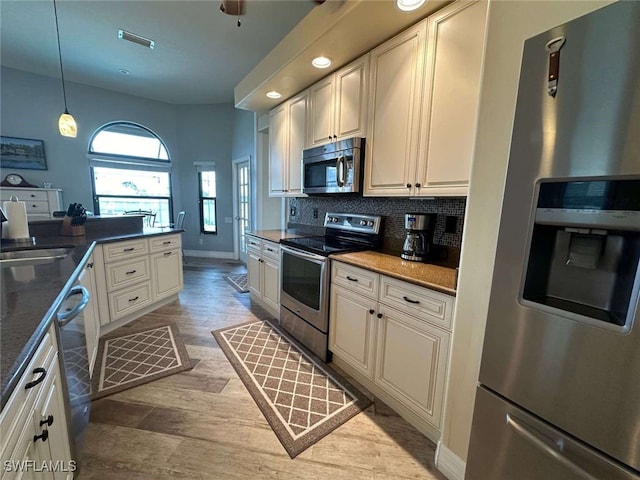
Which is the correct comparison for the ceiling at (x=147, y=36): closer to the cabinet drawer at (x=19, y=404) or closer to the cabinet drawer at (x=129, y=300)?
the cabinet drawer at (x=129, y=300)

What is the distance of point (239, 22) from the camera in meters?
2.74

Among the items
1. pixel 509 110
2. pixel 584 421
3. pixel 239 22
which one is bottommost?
pixel 584 421

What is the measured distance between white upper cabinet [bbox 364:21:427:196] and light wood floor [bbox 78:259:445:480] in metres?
1.51

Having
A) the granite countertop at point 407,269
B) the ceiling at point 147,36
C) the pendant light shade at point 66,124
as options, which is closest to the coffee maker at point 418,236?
the granite countertop at point 407,269

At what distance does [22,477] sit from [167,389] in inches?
49.5

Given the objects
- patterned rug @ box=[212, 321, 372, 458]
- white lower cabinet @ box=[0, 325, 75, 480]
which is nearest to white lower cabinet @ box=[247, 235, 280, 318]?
patterned rug @ box=[212, 321, 372, 458]

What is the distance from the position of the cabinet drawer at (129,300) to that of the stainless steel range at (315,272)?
1535 mm

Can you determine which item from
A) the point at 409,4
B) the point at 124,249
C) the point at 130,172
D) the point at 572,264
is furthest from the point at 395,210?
the point at 130,172

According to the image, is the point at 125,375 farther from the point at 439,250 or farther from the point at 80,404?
the point at 439,250

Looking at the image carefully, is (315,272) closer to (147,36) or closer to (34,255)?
(34,255)

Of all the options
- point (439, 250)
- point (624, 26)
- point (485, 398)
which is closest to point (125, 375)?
point (485, 398)

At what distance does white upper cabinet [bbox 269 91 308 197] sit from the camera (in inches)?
111

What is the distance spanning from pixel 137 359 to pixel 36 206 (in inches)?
146

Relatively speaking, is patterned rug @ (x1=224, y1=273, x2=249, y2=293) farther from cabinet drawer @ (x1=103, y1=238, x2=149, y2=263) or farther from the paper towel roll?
the paper towel roll
